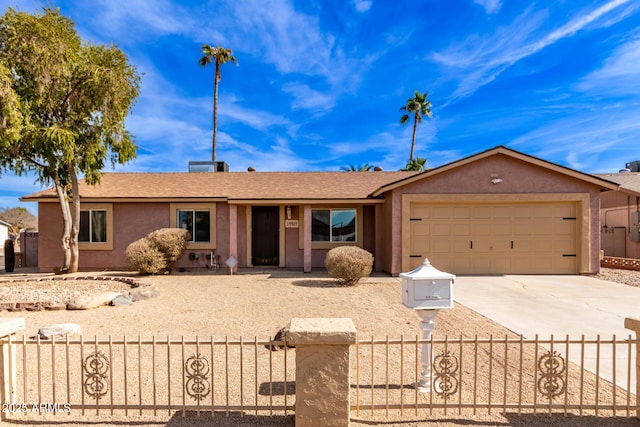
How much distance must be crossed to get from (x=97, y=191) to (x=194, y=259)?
490 cm

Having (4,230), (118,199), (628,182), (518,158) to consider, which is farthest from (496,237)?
(4,230)

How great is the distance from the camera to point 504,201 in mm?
11945

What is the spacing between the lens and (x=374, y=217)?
45.8ft

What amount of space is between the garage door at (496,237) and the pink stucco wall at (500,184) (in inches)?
21.3

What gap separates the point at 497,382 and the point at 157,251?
36.8 feet

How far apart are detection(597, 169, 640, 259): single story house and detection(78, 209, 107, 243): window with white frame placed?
76.1 feet

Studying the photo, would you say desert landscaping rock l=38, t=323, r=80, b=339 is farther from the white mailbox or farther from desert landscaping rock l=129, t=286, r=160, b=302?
the white mailbox

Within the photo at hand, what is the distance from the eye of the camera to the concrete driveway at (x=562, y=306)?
5109 mm

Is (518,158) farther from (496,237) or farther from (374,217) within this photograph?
(374,217)

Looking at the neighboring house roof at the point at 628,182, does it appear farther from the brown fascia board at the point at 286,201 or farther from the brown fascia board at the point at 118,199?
the brown fascia board at the point at 118,199

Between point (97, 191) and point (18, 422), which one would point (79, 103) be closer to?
point (97, 191)

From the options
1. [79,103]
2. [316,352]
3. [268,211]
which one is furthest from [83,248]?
[316,352]

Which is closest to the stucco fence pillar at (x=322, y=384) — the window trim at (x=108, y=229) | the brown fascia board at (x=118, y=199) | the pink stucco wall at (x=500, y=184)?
the pink stucco wall at (x=500, y=184)

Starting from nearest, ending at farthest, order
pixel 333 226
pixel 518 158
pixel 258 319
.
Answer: pixel 258 319
pixel 518 158
pixel 333 226
